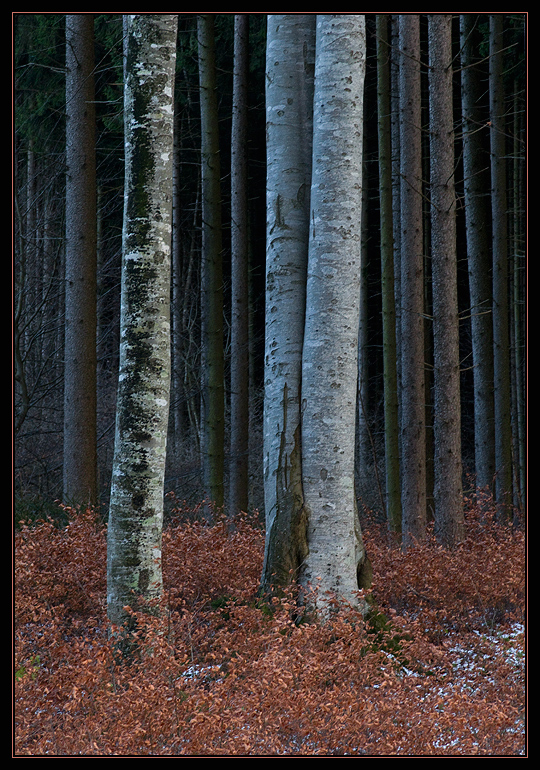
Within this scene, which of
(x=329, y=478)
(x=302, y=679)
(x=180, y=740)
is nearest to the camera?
(x=180, y=740)

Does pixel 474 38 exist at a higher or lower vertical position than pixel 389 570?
higher

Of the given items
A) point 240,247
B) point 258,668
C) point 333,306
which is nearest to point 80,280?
point 240,247

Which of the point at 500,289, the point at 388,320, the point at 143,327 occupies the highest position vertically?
the point at 500,289

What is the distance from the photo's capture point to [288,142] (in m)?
6.05

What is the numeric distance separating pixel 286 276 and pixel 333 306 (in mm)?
665

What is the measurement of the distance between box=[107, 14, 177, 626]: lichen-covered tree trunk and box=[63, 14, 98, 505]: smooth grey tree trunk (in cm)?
416

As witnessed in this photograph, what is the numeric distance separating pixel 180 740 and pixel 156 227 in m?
3.39

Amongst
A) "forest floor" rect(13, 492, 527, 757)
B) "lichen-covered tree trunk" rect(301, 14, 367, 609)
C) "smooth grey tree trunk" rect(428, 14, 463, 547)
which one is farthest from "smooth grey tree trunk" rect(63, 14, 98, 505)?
"smooth grey tree trunk" rect(428, 14, 463, 547)

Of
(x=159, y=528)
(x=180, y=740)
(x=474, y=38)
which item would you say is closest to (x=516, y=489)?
(x=474, y=38)

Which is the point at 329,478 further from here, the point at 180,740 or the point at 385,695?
the point at 180,740

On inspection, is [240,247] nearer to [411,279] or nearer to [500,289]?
[411,279]

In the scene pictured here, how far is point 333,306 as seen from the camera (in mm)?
5441

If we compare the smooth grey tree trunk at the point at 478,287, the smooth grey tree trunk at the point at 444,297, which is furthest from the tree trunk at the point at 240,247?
the smooth grey tree trunk at the point at 478,287

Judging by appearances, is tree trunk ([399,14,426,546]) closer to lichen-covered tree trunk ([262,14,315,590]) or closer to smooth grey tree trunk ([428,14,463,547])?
smooth grey tree trunk ([428,14,463,547])
